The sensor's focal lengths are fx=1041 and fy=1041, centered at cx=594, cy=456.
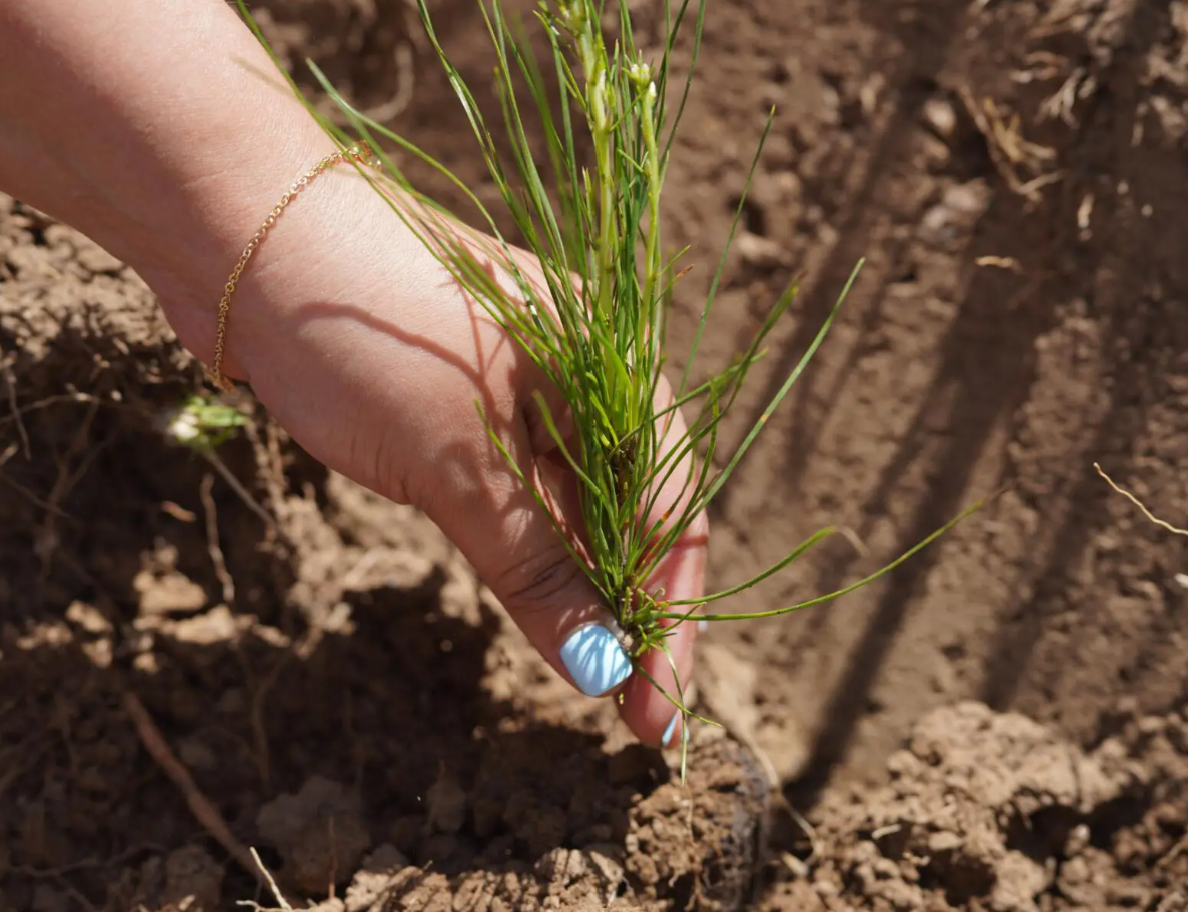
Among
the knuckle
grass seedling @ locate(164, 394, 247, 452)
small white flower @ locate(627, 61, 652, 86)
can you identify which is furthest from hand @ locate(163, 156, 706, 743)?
small white flower @ locate(627, 61, 652, 86)

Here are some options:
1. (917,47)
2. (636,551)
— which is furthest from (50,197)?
(917,47)

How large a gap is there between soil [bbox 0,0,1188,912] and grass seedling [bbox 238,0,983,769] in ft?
1.15

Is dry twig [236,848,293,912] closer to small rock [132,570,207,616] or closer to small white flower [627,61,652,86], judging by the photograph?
small rock [132,570,207,616]

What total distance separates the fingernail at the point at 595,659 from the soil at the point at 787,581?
0.58ft

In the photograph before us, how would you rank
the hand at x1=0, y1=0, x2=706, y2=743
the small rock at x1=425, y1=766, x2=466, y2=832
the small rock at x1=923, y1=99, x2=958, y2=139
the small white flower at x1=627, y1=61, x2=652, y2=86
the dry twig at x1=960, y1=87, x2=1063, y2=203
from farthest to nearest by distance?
the small rock at x1=923, y1=99, x2=958, y2=139 < the dry twig at x1=960, y1=87, x2=1063, y2=203 < the small rock at x1=425, y1=766, x2=466, y2=832 < the hand at x1=0, y1=0, x2=706, y2=743 < the small white flower at x1=627, y1=61, x2=652, y2=86

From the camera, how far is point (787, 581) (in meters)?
1.89

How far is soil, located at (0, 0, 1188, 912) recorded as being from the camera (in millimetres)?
1435

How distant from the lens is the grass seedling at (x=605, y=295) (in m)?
1.03

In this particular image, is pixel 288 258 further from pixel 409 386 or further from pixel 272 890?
pixel 272 890

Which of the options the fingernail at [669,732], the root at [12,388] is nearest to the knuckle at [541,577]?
the fingernail at [669,732]

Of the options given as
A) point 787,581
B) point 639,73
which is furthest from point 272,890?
point 639,73

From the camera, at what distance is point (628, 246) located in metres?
1.11

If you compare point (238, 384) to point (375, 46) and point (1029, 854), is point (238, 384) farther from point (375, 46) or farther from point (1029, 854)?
point (1029, 854)

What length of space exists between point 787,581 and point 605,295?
0.94 m
